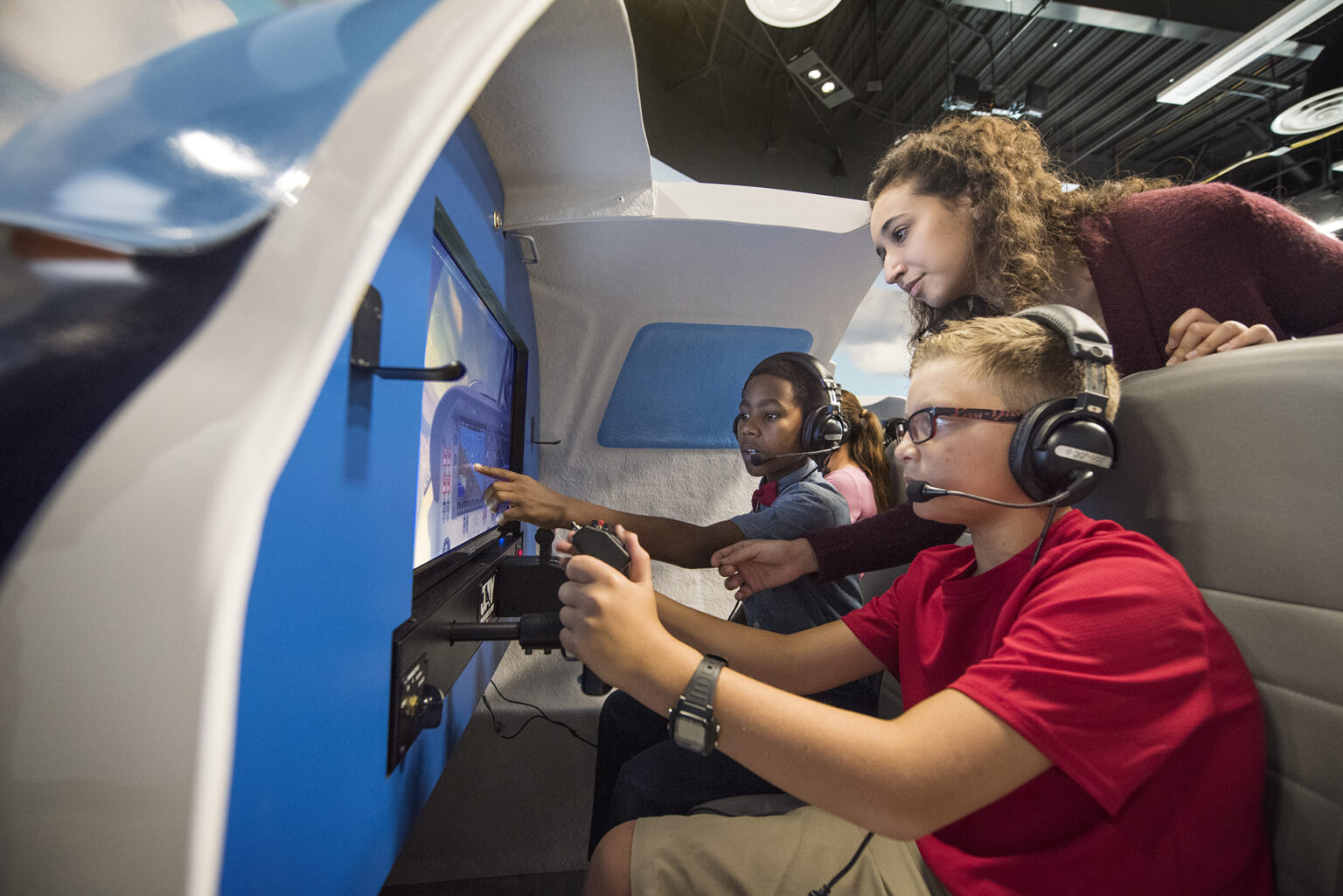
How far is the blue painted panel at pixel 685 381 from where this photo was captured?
82.1 inches

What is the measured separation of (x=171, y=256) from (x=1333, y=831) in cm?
97

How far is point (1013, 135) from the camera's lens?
1053 mm

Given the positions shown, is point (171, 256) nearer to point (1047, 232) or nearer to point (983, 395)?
point (983, 395)

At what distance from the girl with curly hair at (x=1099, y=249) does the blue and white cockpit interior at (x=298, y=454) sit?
186mm

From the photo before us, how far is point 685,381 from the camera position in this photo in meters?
2.18

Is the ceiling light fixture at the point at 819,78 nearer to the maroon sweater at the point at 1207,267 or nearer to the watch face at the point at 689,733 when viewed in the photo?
the maroon sweater at the point at 1207,267

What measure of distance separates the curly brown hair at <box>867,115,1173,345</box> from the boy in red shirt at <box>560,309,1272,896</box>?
0.80ft

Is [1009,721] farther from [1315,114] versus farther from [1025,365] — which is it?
[1315,114]

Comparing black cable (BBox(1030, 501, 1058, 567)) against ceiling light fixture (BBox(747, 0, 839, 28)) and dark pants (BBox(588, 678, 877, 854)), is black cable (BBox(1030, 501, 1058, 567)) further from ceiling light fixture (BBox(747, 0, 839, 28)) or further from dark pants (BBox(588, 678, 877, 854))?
ceiling light fixture (BBox(747, 0, 839, 28))

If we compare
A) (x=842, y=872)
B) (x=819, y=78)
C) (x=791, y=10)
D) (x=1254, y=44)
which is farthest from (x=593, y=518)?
(x=1254, y=44)

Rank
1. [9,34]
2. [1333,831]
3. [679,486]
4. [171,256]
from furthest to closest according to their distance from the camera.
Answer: [679,486], [1333,831], [9,34], [171,256]

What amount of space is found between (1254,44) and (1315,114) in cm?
89

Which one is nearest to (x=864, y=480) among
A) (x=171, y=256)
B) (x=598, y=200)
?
(x=598, y=200)

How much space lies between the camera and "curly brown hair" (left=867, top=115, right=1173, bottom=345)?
922 millimetres
